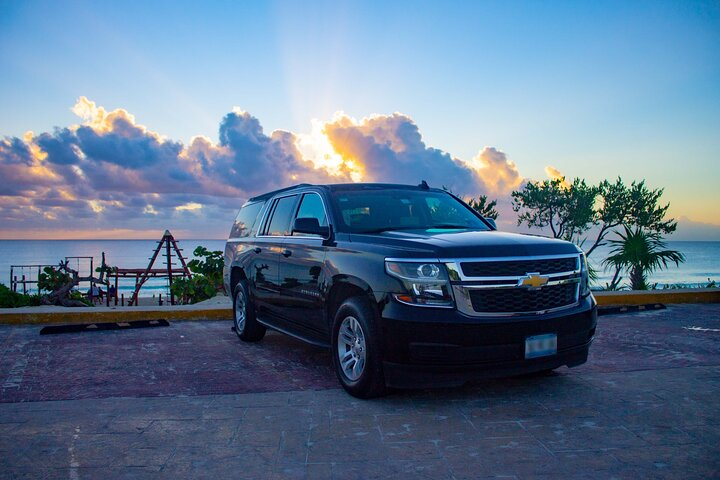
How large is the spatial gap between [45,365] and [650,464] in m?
5.71

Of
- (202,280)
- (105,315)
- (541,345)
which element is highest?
(202,280)

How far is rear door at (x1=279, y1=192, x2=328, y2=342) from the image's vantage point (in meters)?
5.41

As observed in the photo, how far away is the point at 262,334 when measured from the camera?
7.45 meters

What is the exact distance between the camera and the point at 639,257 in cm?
1599

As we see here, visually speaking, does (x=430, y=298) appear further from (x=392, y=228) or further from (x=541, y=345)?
(x=392, y=228)

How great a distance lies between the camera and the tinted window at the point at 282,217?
258 inches

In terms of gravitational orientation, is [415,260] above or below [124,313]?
above

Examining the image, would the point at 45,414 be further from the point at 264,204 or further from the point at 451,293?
the point at 264,204

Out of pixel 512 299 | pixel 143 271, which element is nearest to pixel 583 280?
pixel 512 299

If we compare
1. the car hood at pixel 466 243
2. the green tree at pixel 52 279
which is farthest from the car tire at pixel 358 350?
the green tree at pixel 52 279

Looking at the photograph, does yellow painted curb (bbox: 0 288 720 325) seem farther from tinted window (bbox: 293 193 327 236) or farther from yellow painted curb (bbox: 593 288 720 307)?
tinted window (bbox: 293 193 327 236)

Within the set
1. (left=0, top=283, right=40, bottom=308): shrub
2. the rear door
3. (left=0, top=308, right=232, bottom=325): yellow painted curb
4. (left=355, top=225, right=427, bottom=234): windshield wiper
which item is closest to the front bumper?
(left=355, top=225, right=427, bottom=234): windshield wiper

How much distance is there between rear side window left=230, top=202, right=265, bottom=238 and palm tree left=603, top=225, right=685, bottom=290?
11.6 m

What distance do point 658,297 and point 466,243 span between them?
782 cm
